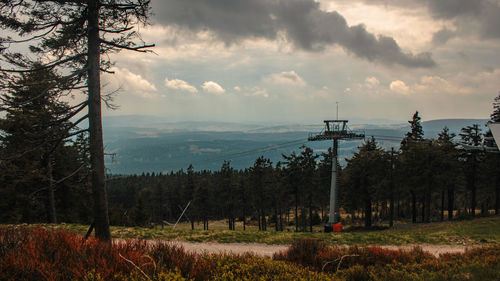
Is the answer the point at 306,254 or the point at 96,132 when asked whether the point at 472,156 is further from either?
the point at 96,132

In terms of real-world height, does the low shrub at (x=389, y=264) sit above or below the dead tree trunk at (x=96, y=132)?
below

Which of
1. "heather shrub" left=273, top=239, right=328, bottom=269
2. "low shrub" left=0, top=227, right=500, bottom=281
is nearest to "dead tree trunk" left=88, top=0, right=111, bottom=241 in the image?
"low shrub" left=0, top=227, right=500, bottom=281

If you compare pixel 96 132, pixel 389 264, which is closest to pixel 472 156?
pixel 389 264

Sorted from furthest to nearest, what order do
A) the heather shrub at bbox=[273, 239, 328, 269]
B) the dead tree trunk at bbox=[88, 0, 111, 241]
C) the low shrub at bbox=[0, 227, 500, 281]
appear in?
1. the dead tree trunk at bbox=[88, 0, 111, 241]
2. the heather shrub at bbox=[273, 239, 328, 269]
3. the low shrub at bbox=[0, 227, 500, 281]

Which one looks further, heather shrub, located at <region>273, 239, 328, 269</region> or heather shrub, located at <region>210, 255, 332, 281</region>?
heather shrub, located at <region>273, 239, 328, 269</region>

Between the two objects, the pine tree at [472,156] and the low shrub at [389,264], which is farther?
the pine tree at [472,156]

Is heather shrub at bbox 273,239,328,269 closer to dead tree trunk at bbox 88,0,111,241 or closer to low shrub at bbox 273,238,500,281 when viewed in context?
low shrub at bbox 273,238,500,281

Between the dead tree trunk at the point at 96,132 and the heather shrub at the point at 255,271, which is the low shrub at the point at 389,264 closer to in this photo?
the heather shrub at the point at 255,271

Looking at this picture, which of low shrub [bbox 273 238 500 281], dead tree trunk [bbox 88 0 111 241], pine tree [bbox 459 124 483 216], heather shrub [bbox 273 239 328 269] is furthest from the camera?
pine tree [bbox 459 124 483 216]

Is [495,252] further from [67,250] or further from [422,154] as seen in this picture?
[422,154]

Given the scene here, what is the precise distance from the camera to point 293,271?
18.5ft

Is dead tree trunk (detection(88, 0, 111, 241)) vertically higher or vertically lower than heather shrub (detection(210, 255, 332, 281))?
higher

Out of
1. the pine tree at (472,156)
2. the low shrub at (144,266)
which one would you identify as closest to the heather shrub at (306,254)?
the low shrub at (144,266)

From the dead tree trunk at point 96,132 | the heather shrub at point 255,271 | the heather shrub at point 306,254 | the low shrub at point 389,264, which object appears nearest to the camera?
the heather shrub at point 255,271
